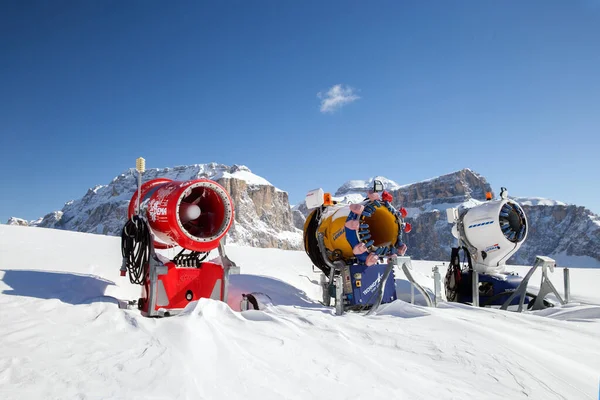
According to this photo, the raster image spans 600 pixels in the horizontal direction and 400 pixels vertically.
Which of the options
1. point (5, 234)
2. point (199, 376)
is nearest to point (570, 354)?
point (199, 376)

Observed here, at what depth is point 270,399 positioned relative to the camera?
2.79 metres

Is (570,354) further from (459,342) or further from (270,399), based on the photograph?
(270,399)

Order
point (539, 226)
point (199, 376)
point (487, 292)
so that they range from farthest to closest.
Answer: point (539, 226) → point (487, 292) → point (199, 376)

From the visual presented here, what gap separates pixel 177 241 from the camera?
670 cm

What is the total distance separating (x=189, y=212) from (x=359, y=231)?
11.0ft

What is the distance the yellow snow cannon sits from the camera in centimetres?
822

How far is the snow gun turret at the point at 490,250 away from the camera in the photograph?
9320 millimetres

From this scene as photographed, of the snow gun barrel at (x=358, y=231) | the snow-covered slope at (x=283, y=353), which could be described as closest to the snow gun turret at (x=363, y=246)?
the snow gun barrel at (x=358, y=231)

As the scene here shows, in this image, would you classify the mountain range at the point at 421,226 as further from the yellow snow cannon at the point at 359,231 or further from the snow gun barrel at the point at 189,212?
A: the snow gun barrel at the point at 189,212

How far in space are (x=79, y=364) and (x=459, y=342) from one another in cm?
339

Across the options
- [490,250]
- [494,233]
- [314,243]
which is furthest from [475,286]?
[314,243]

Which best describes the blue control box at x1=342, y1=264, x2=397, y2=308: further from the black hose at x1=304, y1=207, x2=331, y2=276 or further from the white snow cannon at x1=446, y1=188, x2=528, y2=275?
the white snow cannon at x1=446, y1=188, x2=528, y2=275

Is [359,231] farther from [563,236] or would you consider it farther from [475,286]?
[563,236]

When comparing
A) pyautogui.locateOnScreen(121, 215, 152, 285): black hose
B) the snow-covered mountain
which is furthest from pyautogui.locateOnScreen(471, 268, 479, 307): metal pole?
the snow-covered mountain
